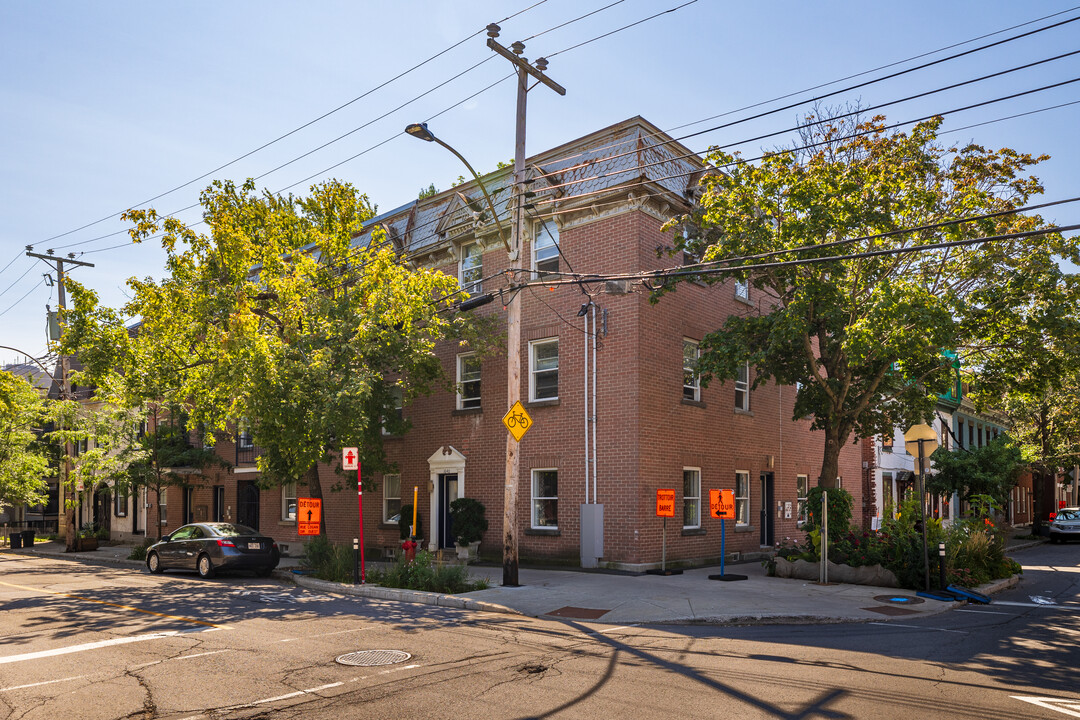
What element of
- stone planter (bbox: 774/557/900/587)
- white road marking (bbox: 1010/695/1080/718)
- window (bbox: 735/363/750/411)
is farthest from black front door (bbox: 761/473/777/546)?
white road marking (bbox: 1010/695/1080/718)

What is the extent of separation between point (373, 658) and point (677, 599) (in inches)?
251

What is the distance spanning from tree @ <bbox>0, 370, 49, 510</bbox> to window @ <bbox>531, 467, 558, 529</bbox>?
74.9 feet

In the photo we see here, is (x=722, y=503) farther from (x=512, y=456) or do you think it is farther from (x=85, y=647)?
(x=85, y=647)

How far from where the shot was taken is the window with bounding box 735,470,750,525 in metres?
22.1

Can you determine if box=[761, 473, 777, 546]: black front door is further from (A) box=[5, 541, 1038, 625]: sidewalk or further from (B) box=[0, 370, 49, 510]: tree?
(B) box=[0, 370, 49, 510]: tree

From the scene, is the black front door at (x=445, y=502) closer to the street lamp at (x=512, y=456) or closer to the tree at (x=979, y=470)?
the street lamp at (x=512, y=456)

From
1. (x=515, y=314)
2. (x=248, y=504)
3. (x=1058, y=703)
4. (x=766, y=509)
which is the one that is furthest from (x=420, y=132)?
(x=248, y=504)

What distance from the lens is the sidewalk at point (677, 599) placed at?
1202 centimetres

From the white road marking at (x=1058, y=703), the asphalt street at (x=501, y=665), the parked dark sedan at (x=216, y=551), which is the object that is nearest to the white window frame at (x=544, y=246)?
the parked dark sedan at (x=216, y=551)

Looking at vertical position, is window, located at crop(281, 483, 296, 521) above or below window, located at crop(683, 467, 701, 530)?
below

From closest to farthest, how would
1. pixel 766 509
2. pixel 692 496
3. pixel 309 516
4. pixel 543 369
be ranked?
pixel 309 516 → pixel 692 496 → pixel 543 369 → pixel 766 509

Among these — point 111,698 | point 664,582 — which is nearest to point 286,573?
point 664,582

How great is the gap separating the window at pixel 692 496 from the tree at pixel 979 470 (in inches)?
561

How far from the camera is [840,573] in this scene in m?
15.9
